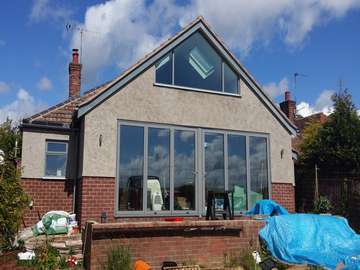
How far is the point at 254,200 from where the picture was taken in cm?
1466

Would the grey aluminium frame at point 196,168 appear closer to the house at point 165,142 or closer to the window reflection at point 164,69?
the house at point 165,142

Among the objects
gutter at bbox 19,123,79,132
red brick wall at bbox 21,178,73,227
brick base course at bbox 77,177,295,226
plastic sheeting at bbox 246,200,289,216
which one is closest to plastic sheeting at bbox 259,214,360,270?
plastic sheeting at bbox 246,200,289,216

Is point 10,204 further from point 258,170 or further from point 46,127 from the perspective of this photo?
point 258,170

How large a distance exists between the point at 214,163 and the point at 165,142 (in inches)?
75.9

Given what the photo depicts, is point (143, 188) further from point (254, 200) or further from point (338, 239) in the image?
point (338, 239)

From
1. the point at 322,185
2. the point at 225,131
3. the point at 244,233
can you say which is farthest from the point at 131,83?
the point at 322,185

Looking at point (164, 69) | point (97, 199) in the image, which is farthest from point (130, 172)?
point (164, 69)

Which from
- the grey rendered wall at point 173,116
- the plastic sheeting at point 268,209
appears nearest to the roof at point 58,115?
the grey rendered wall at point 173,116

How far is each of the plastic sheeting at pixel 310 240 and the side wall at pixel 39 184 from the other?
6.54 metres

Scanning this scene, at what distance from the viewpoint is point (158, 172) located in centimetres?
1312

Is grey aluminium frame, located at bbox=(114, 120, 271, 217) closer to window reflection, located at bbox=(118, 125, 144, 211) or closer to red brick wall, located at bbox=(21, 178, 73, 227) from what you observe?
window reflection, located at bbox=(118, 125, 144, 211)

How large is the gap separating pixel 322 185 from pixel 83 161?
9.68m

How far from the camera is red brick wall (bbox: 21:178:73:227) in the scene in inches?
519

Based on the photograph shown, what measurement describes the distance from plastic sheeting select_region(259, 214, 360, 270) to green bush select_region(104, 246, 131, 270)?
13.1 ft
